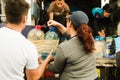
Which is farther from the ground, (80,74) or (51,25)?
(51,25)

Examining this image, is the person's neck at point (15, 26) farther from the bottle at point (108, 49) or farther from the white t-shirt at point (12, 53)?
the bottle at point (108, 49)

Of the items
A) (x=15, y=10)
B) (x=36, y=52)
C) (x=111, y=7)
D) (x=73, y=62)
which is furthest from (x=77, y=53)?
(x=111, y=7)

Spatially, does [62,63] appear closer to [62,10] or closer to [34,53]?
[34,53]

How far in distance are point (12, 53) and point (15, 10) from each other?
296mm

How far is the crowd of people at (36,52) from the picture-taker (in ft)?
6.70

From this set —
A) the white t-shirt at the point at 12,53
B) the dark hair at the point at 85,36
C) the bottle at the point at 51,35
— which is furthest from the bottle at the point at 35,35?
the white t-shirt at the point at 12,53

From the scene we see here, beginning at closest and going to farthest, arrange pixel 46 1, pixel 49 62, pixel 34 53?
pixel 34 53 → pixel 49 62 → pixel 46 1

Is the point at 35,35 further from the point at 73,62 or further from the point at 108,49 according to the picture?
the point at 108,49

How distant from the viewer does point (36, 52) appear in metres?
2.13

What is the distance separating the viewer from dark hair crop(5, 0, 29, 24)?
6.68 feet

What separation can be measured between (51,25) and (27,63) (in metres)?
0.97

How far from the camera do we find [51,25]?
3.02 m

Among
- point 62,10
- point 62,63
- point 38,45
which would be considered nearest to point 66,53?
point 62,63

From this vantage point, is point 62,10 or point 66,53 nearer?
point 66,53
